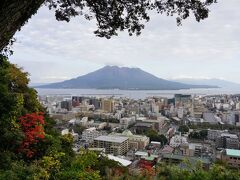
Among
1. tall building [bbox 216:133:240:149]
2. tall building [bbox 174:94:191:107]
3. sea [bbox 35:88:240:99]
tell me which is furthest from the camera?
sea [bbox 35:88:240:99]

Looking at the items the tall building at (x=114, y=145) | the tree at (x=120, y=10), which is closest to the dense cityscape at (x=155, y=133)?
the tall building at (x=114, y=145)

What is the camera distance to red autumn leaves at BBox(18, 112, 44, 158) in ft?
16.8

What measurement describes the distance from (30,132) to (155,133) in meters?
26.9

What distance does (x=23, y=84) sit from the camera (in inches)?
286

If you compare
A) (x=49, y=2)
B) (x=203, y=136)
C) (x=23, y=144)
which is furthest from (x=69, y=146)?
(x=203, y=136)

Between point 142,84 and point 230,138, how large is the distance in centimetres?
12160

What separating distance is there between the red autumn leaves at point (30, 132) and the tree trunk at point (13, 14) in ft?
12.9

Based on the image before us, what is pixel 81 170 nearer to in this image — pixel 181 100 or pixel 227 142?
pixel 227 142

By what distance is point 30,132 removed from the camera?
5.23 m

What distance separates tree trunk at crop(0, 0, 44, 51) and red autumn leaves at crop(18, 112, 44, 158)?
394 cm

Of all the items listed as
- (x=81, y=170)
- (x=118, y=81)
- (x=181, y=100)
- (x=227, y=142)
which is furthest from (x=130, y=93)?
(x=81, y=170)

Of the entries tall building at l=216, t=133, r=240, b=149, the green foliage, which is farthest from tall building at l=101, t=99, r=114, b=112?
the green foliage

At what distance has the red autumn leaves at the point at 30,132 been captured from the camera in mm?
5117

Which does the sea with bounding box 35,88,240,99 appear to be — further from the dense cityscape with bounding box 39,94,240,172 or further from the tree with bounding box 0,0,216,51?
the tree with bounding box 0,0,216,51
